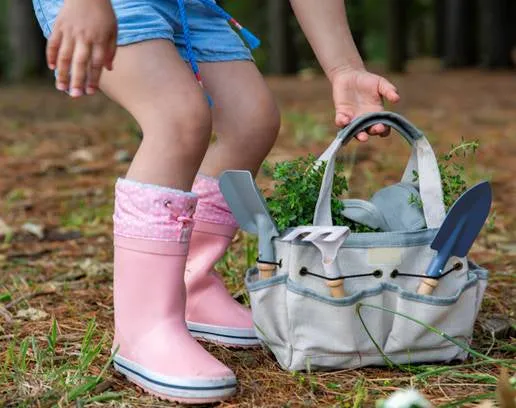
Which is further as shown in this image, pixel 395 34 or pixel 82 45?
pixel 395 34

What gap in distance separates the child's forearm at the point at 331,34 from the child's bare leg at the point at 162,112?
15.8 inches

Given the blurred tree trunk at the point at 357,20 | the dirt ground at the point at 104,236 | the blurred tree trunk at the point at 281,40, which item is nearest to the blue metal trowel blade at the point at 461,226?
the dirt ground at the point at 104,236

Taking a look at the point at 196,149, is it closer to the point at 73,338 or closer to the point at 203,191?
the point at 203,191

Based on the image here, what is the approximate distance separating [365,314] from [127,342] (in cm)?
48

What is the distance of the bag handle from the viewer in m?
1.83

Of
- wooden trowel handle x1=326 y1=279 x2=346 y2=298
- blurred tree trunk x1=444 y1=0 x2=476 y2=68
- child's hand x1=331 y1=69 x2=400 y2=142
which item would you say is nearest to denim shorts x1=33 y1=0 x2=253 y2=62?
child's hand x1=331 y1=69 x2=400 y2=142

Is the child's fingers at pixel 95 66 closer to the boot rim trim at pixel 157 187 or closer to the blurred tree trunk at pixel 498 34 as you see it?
the boot rim trim at pixel 157 187

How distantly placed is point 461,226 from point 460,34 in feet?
40.9

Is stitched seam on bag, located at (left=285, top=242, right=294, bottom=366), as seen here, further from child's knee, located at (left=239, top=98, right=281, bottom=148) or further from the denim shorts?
the denim shorts

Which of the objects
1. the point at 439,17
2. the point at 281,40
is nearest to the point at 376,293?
the point at 281,40

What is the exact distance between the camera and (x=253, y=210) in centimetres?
186

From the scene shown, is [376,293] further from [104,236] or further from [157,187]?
[104,236]

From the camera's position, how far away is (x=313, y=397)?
→ 1715 mm

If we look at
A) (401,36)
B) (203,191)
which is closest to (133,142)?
(203,191)
